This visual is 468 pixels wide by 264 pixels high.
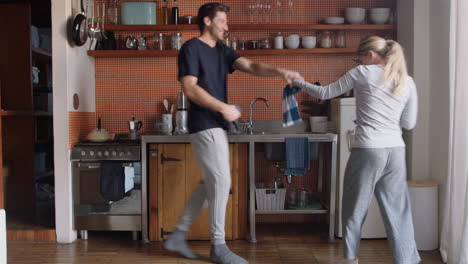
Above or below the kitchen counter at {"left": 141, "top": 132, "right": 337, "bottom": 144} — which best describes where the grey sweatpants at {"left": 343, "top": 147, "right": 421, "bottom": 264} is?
below

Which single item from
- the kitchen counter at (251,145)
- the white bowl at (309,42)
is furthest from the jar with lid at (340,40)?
the kitchen counter at (251,145)

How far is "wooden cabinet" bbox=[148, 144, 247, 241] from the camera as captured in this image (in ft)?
13.2

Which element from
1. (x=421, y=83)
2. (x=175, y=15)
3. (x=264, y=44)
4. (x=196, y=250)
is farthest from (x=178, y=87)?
(x=421, y=83)

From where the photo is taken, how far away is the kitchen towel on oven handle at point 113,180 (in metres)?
3.97

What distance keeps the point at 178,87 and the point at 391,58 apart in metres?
2.46

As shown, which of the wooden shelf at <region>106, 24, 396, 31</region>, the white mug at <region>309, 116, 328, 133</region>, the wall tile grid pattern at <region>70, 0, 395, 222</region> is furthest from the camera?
the wall tile grid pattern at <region>70, 0, 395, 222</region>

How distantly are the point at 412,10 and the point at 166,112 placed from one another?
237 cm

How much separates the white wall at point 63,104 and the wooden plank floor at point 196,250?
0.74 feet

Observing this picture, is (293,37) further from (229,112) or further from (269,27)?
(229,112)

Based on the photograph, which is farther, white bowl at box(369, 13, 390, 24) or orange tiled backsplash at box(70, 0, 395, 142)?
orange tiled backsplash at box(70, 0, 395, 142)

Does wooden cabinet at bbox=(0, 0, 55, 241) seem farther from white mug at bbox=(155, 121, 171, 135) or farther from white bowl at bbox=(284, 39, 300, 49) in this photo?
white bowl at bbox=(284, 39, 300, 49)

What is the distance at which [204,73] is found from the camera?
323 centimetres

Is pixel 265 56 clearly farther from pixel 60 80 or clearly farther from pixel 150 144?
pixel 60 80

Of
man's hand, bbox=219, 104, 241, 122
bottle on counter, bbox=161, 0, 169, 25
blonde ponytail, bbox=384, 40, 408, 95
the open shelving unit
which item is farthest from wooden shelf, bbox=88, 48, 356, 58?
blonde ponytail, bbox=384, 40, 408, 95
